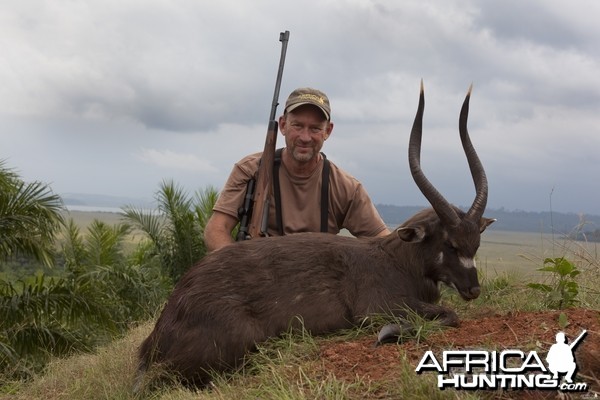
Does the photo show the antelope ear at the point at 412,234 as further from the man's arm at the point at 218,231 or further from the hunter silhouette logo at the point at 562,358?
the man's arm at the point at 218,231

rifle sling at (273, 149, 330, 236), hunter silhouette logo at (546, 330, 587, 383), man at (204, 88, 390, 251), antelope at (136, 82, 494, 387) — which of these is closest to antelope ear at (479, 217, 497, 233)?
antelope at (136, 82, 494, 387)

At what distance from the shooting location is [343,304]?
5.50 m

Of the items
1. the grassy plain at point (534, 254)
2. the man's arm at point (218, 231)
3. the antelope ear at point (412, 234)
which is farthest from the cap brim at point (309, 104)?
the antelope ear at point (412, 234)

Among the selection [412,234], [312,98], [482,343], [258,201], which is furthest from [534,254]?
[482,343]

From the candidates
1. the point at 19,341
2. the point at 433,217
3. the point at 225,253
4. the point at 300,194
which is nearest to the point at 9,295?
the point at 19,341

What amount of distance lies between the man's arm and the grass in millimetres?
1327

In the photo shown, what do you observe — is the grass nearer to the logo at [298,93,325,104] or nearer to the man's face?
the man's face

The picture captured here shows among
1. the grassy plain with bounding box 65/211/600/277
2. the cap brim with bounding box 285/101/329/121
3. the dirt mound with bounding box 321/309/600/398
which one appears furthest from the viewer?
the grassy plain with bounding box 65/211/600/277

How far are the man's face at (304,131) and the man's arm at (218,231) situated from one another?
999 millimetres

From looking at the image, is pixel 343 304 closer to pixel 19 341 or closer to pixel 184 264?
pixel 19 341

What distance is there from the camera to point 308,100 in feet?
24.4

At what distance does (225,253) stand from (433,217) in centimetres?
172

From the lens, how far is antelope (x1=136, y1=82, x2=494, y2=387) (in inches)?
206

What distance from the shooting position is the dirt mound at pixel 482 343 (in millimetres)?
4312
